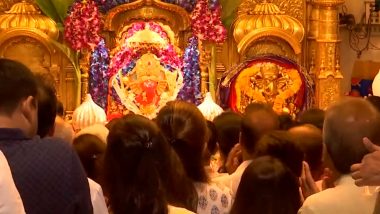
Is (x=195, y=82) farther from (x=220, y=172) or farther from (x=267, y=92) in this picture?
(x=220, y=172)

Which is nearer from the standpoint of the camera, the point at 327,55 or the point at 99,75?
the point at 99,75

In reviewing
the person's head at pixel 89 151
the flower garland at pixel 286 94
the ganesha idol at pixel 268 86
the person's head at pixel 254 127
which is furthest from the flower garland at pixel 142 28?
the person's head at pixel 89 151

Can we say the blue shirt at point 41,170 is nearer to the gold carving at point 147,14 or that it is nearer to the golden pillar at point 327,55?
the gold carving at point 147,14

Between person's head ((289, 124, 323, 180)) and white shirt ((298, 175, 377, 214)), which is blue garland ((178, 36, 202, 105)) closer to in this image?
person's head ((289, 124, 323, 180))

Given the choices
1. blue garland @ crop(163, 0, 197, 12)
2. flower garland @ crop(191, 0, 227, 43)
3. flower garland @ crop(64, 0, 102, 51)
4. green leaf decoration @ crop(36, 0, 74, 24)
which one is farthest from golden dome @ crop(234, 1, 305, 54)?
green leaf decoration @ crop(36, 0, 74, 24)

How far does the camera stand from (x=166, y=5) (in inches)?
361

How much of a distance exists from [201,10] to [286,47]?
104 centimetres

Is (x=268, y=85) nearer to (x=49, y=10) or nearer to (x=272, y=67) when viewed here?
(x=272, y=67)

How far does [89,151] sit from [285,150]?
2.42ft

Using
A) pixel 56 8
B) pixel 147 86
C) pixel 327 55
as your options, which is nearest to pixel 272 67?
pixel 327 55

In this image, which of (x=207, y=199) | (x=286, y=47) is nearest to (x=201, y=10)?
(x=286, y=47)

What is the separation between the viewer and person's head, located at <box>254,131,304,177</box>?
11.1 ft

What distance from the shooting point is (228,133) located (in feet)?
14.4

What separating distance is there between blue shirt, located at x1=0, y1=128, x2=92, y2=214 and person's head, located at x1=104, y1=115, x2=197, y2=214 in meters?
0.37
